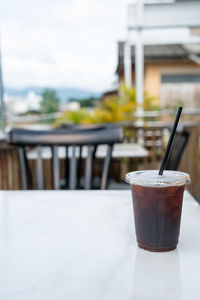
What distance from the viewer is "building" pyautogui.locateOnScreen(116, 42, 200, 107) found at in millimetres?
11414

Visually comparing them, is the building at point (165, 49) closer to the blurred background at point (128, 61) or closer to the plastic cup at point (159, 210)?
the blurred background at point (128, 61)

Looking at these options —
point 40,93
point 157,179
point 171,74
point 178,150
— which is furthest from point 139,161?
point 171,74

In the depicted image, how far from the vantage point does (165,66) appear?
12.1 m

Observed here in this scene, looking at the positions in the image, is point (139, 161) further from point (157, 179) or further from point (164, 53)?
point (164, 53)

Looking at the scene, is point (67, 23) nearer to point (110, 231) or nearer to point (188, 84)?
point (188, 84)

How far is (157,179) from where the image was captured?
1.98 ft

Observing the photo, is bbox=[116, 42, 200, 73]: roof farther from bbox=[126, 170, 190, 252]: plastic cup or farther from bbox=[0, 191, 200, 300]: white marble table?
bbox=[126, 170, 190, 252]: plastic cup

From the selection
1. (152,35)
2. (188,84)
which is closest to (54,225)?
(152,35)

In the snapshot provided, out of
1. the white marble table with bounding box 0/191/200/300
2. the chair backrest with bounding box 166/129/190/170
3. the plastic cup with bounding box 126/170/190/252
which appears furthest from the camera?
the chair backrest with bounding box 166/129/190/170

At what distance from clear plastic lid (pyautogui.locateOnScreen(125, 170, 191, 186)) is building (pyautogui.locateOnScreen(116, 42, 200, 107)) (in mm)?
10758

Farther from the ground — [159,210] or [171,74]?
[171,74]

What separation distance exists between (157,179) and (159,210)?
0.17ft

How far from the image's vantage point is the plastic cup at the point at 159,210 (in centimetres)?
59

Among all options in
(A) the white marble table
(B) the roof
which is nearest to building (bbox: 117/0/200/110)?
(B) the roof
